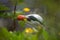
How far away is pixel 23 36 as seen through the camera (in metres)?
0.52

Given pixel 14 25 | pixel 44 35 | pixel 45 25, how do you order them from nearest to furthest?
pixel 44 35 < pixel 45 25 < pixel 14 25

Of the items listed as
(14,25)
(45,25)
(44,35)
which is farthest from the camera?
(14,25)

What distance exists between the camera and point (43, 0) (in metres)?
0.61

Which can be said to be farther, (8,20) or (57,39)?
(8,20)

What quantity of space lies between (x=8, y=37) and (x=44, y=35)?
110mm

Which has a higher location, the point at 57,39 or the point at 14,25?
the point at 57,39

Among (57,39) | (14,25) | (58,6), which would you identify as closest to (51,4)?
(58,6)

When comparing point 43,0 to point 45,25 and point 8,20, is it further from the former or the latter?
point 8,20

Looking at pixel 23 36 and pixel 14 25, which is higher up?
pixel 23 36

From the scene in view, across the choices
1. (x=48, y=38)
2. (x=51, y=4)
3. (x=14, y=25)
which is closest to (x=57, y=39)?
(x=48, y=38)

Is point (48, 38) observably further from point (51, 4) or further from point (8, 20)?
point (8, 20)

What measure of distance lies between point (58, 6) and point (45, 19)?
63 mm

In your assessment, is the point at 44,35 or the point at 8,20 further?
the point at 8,20

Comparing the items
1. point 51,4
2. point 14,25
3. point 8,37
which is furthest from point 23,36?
point 14,25
